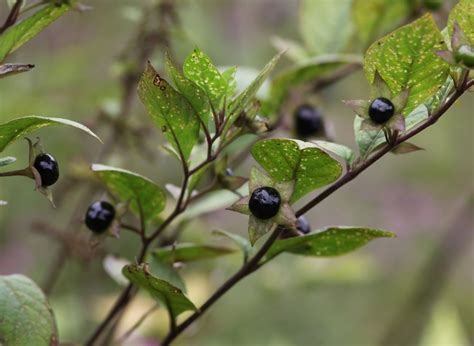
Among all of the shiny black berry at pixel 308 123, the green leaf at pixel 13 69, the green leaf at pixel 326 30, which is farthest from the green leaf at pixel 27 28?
the green leaf at pixel 326 30

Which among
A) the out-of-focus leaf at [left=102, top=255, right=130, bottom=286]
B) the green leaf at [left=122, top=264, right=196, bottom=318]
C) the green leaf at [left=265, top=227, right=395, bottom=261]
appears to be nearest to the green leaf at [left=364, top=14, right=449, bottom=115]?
the green leaf at [left=265, top=227, right=395, bottom=261]

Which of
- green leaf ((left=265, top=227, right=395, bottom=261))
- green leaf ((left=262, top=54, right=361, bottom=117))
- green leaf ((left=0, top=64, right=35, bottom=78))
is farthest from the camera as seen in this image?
green leaf ((left=262, top=54, right=361, bottom=117))

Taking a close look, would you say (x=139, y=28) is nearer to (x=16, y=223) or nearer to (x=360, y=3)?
(x=360, y=3)

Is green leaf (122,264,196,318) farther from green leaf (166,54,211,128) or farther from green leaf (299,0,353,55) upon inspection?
green leaf (299,0,353,55)

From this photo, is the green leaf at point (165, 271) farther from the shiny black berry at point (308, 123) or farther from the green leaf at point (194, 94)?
the shiny black berry at point (308, 123)

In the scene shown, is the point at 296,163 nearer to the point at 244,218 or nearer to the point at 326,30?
the point at 326,30

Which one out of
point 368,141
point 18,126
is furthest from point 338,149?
point 18,126
